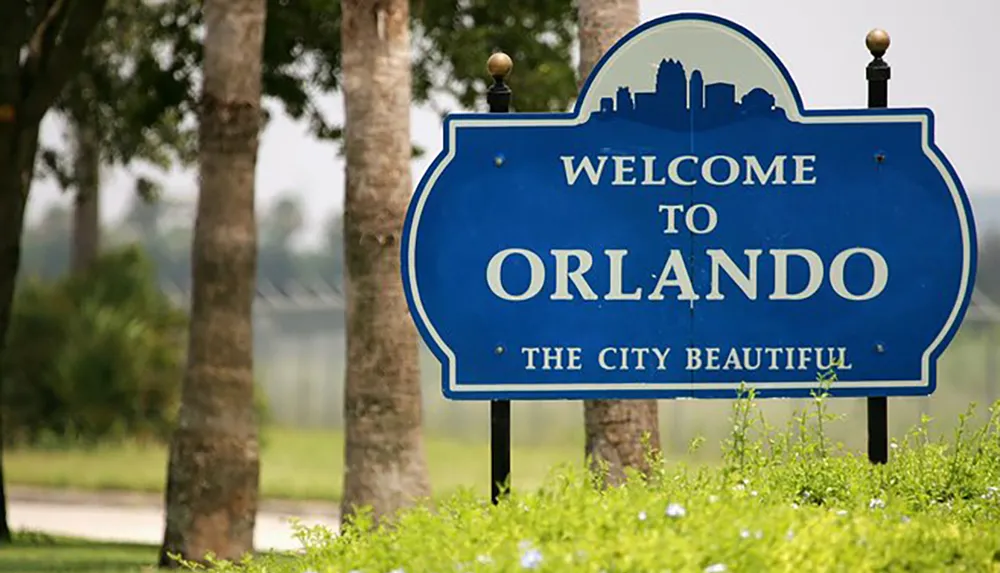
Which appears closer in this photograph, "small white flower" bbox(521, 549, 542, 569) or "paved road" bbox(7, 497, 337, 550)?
"small white flower" bbox(521, 549, 542, 569)

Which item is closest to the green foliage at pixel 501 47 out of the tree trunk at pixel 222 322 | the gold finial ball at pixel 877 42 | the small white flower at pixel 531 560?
the tree trunk at pixel 222 322

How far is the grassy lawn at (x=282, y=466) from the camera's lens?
27.4 metres

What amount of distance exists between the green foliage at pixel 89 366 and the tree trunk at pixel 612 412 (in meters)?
20.3

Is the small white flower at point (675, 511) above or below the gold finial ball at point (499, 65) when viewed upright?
below

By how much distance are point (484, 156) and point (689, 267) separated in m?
1.28

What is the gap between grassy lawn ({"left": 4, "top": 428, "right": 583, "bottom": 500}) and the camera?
2744cm

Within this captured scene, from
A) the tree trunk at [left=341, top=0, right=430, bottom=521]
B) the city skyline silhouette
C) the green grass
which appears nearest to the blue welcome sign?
the city skyline silhouette

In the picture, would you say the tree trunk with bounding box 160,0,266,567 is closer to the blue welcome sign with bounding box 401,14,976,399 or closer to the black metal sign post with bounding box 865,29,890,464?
the blue welcome sign with bounding box 401,14,976,399

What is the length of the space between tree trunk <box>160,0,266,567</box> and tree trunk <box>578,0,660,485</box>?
3.34m

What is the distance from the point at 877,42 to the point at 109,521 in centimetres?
1569

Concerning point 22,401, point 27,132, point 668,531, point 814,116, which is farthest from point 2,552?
point 22,401

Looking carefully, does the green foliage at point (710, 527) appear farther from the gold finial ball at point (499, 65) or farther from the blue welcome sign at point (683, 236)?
the gold finial ball at point (499, 65)

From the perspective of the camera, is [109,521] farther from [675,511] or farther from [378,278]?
[675,511]

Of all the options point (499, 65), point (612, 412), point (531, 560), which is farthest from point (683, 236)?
point (531, 560)
